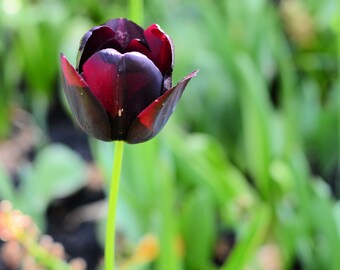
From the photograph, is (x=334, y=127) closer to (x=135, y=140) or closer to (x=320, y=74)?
(x=320, y=74)

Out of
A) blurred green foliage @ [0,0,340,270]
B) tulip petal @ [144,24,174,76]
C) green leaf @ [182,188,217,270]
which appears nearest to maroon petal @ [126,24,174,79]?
tulip petal @ [144,24,174,76]

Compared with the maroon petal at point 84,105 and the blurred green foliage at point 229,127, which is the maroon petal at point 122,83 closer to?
the maroon petal at point 84,105

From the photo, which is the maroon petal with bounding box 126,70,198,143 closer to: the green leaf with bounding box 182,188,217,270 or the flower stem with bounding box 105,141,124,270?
the flower stem with bounding box 105,141,124,270

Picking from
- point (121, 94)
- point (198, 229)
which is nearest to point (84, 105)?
point (121, 94)

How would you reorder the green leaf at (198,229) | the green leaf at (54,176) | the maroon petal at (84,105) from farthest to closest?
the green leaf at (54,176), the green leaf at (198,229), the maroon petal at (84,105)

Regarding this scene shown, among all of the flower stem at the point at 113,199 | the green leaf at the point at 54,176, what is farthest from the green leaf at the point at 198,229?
the flower stem at the point at 113,199

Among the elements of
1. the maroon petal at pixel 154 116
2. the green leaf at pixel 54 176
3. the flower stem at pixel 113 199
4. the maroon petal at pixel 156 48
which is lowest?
the green leaf at pixel 54 176
